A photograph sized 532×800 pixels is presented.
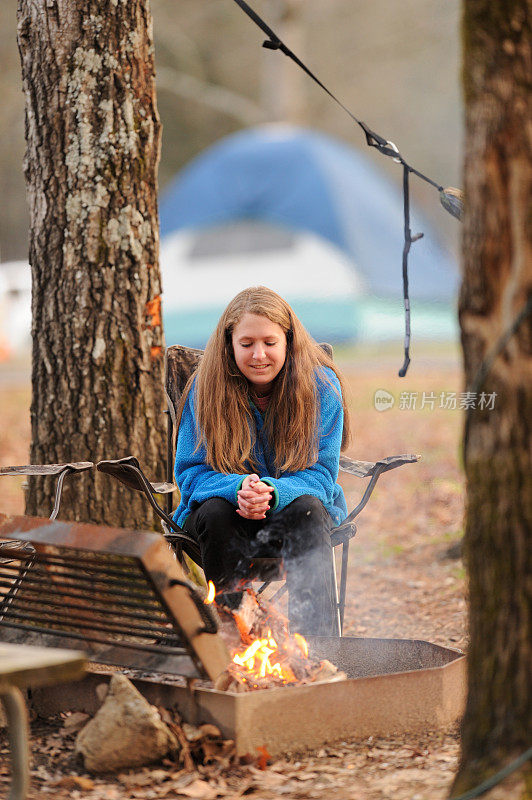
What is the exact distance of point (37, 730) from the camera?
115 inches

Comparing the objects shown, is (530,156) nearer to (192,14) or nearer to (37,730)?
(37,730)

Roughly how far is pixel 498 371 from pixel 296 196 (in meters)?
10.5

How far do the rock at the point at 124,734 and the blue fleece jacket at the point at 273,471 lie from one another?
2.56 ft

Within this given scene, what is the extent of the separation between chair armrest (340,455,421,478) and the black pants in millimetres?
334

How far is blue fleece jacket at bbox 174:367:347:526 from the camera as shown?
3.20 m

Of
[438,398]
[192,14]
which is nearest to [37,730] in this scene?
[438,398]

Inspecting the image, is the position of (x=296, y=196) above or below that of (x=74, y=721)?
above

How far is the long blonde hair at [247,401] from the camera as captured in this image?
333 cm

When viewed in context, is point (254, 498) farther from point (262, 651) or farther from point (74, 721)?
point (74, 721)

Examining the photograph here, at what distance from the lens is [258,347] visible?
3350 mm

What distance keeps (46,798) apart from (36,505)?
4.77 feet

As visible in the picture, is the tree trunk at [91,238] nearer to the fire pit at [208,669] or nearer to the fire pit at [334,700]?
the fire pit at [208,669]

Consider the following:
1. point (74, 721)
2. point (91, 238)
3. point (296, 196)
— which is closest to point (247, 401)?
point (91, 238)

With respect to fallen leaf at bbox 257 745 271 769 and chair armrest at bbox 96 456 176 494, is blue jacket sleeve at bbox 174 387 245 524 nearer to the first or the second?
chair armrest at bbox 96 456 176 494
